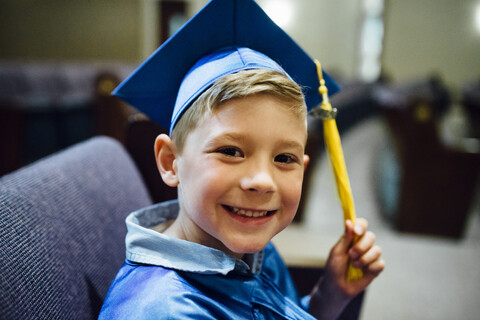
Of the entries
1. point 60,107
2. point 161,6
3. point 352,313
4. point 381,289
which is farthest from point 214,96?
point 161,6

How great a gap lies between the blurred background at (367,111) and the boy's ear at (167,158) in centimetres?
20

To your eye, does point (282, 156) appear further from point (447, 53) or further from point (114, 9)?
point (447, 53)

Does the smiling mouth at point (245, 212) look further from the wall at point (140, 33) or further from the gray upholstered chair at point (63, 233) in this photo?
the wall at point (140, 33)

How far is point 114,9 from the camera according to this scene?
8.90 m

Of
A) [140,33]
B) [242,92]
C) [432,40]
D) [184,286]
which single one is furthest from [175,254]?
[432,40]

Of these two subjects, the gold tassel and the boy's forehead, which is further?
the gold tassel

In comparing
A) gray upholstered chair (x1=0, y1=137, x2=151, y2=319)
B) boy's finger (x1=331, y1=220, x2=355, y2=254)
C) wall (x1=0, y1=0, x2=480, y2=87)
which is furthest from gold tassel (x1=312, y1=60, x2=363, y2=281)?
wall (x1=0, y1=0, x2=480, y2=87)

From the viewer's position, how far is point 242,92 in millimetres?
703

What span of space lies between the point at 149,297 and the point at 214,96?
36 centimetres

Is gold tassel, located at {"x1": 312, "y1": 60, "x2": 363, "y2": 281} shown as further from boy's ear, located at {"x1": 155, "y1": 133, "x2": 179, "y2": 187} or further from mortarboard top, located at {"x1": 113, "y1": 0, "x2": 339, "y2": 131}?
boy's ear, located at {"x1": 155, "y1": 133, "x2": 179, "y2": 187}

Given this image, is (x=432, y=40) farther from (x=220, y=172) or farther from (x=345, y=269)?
(x=220, y=172)

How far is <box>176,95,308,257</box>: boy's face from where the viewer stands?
700 mm

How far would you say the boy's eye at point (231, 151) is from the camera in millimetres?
Result: 715

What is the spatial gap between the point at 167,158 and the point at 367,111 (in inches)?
262
